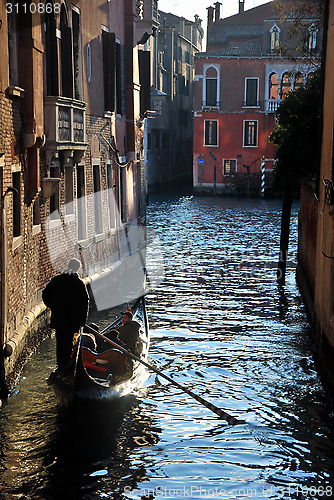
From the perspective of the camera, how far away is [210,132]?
142ft

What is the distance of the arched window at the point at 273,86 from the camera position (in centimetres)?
4169

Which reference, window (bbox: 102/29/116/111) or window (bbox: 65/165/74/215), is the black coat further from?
window (bbox: 102/29/116/111)

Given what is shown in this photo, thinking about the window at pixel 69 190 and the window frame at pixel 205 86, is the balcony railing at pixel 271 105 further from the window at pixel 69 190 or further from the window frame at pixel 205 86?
the window at pixel 69 190

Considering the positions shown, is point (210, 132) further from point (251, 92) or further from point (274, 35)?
point (274, 35)

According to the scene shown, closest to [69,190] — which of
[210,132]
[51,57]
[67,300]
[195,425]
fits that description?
[51,57]

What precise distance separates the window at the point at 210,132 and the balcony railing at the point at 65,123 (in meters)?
29.6

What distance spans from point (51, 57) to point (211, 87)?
30.9 m

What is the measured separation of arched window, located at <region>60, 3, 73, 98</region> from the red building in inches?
1111

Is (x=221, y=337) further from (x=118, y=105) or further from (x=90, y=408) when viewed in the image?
(x=118, y=105)

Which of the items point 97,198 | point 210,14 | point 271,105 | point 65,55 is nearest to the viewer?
point 65,55

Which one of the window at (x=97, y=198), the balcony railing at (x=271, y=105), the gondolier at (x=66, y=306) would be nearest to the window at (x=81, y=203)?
the window at (x=97, y=198)

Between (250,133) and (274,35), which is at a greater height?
(274,35)

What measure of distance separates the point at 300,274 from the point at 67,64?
274 inches

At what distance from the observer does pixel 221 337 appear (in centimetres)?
1253
